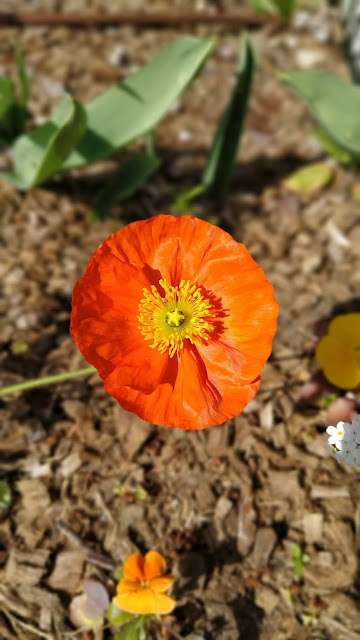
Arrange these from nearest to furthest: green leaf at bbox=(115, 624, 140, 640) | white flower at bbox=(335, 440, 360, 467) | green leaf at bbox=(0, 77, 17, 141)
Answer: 1. white flower at bbox=(335, 440, 360, 467)
2. green leaf at bbox=(115, 624, 140, 640)
3. green leaf at bbox=(0, 77, 17, 141)

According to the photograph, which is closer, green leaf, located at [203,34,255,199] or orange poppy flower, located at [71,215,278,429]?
orange poppy flower, located at [71,215,278,429]

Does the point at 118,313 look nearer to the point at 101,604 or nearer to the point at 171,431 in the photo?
the point at 171,431

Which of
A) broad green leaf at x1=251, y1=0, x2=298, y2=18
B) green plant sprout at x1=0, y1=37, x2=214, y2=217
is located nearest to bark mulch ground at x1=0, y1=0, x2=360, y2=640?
green plant sprout at x1=0, y1=37, x2=214, y2=217

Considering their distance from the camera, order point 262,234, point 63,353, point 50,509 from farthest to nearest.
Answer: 1. point 262,234
2. point 63,353
3. point 50,509

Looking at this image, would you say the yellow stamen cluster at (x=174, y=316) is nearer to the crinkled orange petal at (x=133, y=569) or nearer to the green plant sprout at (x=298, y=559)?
the crinkled orange petal at (x=133, y=569)

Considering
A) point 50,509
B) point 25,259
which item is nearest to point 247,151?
point 25,259

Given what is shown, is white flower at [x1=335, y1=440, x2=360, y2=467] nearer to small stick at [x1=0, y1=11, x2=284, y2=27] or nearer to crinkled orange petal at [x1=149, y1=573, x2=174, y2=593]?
crinkled orange petal at [x1=149, y1=573, x2=174, y2=593]

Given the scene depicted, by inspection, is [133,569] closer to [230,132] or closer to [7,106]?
[230,132]
